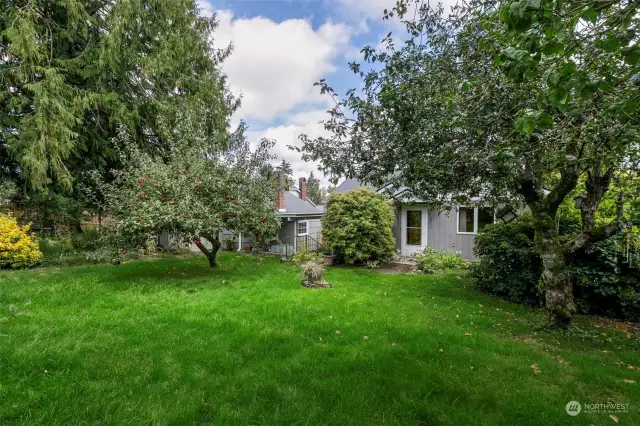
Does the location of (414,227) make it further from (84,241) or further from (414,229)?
(84,241)

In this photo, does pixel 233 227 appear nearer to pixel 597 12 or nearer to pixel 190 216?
pixel 190 216

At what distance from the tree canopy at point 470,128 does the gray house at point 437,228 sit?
672 cm

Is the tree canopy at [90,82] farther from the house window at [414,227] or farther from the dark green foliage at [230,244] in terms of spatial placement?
the house window at [414,227]

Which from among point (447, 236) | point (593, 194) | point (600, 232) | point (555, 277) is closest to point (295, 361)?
point (555, 277)

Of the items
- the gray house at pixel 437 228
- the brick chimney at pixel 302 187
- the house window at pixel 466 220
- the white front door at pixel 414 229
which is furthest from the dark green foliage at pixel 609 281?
the brick chimney at pixel 302 187

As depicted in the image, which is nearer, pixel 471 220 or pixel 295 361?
pixel 295 361

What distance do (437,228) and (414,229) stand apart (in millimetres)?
955

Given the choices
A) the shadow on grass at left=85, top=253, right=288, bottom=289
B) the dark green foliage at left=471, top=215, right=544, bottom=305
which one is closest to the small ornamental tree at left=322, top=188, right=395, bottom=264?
the shadow on grass at left=85, top=253, right=288, bottom=289

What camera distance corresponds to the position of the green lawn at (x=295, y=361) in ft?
9.17

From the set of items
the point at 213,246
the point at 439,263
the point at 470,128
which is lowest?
the point at 439,263

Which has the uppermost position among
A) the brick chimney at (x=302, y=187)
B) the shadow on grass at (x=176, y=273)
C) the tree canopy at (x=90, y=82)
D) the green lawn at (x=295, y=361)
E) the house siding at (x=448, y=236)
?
the tree canopy at (x=90, y=82)

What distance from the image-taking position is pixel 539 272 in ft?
22.0

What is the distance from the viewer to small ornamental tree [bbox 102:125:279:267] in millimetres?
7027

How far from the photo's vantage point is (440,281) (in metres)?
8.83
